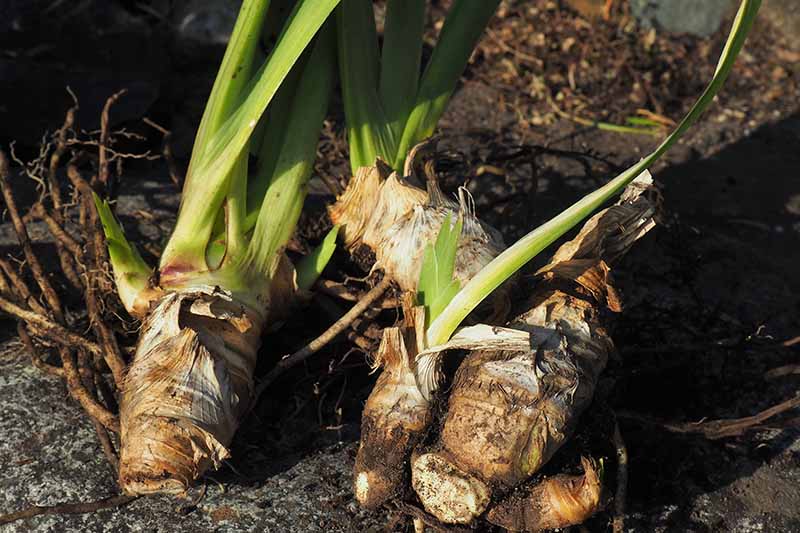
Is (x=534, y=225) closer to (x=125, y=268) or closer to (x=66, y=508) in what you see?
(x=125, y=268)

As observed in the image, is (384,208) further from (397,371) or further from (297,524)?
(297,524)

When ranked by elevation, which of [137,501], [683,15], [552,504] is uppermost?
[683,15]

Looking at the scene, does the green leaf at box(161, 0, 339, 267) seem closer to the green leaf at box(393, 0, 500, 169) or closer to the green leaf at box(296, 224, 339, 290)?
the green leaf at box(296, 224, 339, 290)

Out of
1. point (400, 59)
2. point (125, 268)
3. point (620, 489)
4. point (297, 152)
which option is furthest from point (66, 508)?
point (400, 59)

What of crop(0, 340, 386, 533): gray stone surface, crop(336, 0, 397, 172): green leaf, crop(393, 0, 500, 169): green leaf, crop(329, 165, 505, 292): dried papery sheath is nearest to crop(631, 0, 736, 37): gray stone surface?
crop(393, 0, 500, 169): green leaf

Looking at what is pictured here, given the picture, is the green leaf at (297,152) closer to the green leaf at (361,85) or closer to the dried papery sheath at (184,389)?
the green leaf at (361,85)

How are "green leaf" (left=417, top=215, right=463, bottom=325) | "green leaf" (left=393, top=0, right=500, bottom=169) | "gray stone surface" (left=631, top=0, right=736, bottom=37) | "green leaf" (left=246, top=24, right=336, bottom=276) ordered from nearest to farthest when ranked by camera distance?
"green leaf" (left=417, top=215, right=463, bottom=325) → "green leaf" (left=246, top=24, right=336, bottom=276) → "green leaf" (left=393, top=0, right=500, bottom=169) → "gray stone surface" (left=631, top=0, right=736, bottom=37)
